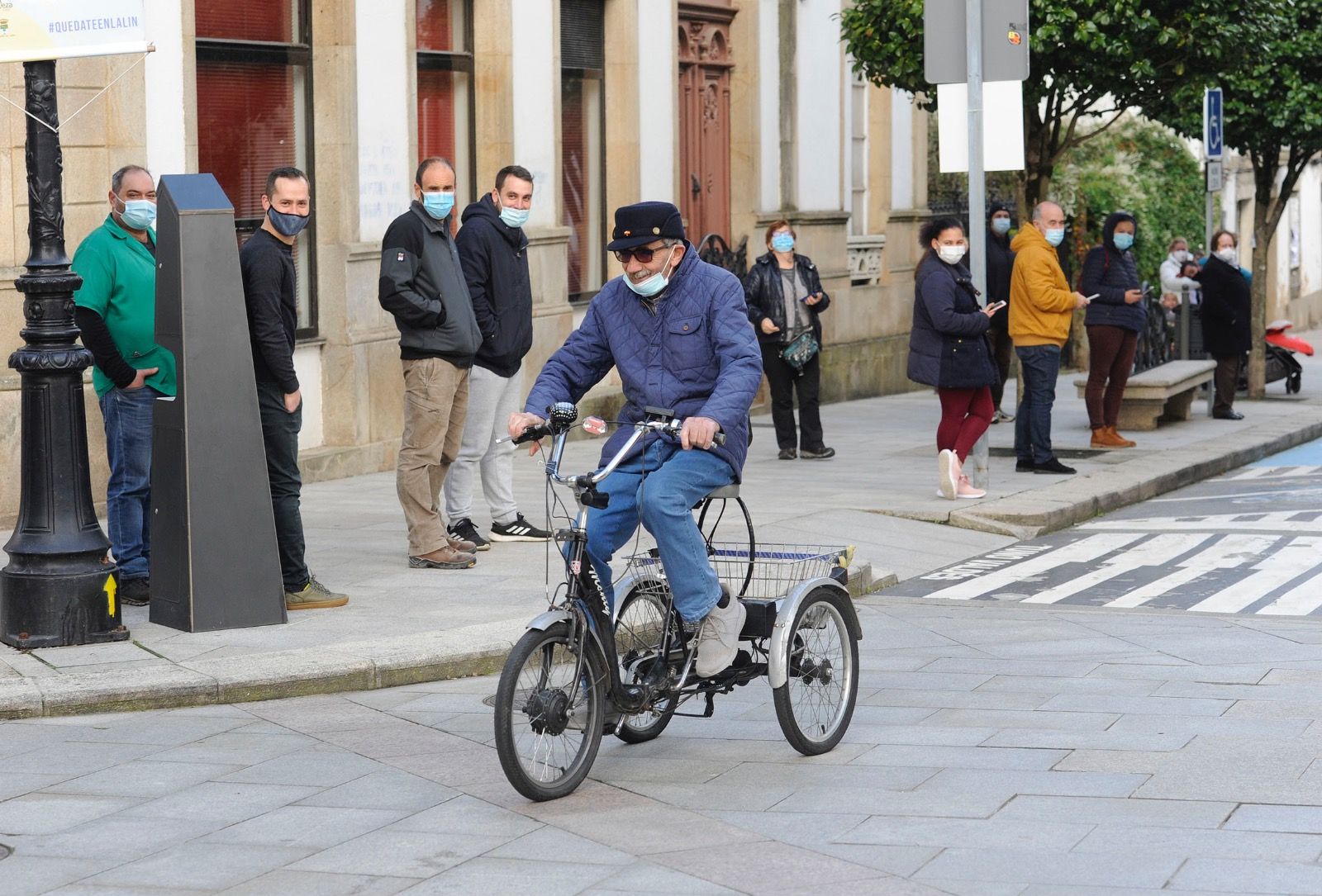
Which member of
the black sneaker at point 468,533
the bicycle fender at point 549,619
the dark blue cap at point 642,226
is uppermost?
the dark blue cap at point 642,226

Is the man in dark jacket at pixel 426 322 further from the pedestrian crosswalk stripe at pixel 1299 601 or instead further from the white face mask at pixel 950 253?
the pedestrian crosswalk stripe at pixel 1299 601

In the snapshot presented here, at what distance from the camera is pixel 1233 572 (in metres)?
10.7

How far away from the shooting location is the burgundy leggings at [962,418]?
1281cm

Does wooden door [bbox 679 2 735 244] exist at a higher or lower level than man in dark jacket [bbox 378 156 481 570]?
higher

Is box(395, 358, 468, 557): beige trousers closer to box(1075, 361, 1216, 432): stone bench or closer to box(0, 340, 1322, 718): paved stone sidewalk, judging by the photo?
box(0, 340, 1322, 718): paved stone sidewalk

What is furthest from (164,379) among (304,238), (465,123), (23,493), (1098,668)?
(465,123)

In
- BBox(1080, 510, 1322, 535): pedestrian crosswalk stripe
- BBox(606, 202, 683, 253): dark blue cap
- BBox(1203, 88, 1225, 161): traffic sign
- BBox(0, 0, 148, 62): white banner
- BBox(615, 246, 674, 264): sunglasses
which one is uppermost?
BBox(1203, 88, 1225, 161): traffic sign

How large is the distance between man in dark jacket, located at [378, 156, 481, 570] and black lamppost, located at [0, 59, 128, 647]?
1741 millimetres

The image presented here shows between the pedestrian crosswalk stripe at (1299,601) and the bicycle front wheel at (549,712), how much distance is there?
173 inches

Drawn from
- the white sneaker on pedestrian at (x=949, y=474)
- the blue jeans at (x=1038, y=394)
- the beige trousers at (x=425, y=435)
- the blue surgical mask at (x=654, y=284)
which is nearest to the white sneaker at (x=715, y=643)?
the blue surgical mask at (x=654, y=284)

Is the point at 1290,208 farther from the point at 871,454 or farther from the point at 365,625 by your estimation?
the point at 365,625

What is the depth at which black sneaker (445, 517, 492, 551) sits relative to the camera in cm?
1055

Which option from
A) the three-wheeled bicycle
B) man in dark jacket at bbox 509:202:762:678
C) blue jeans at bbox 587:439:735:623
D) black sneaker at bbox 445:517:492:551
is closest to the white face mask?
black sneaker at bbox 445:517:492:551

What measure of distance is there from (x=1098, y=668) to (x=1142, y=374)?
34.5 ft
